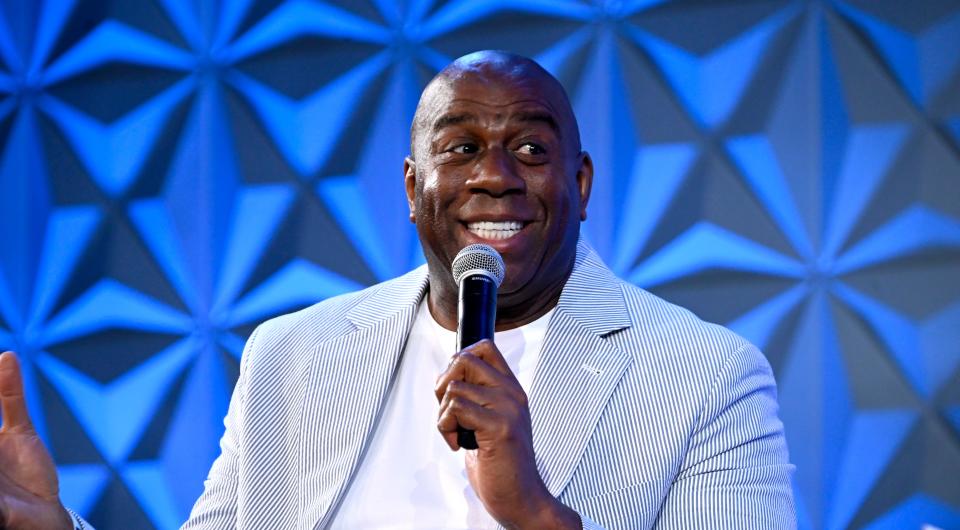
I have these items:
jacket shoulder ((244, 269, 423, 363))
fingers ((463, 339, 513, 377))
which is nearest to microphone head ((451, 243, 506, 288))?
fingers ((463, 339, 513, 377))

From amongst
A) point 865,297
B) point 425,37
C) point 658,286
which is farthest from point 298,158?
point 865,297

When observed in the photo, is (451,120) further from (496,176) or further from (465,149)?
(496,176)

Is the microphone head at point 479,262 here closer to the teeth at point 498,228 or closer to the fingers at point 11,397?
the teeth at point 498,228

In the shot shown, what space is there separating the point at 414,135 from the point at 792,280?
1.48 metres

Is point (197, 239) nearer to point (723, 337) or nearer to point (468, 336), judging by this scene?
point (723, 337)

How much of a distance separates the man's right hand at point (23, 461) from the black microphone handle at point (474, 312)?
33.6 inches

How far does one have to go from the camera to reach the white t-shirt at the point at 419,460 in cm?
224

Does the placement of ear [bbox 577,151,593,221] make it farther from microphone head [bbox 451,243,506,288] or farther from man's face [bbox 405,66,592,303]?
microphone head [bbox 451,243,506,288]

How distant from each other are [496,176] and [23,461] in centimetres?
104

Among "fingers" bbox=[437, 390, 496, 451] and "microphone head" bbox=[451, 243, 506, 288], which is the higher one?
"microphone head" bbox=[451, 243, 506, 288]

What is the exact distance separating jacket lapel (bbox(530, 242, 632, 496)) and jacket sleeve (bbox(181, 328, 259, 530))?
2.24 feet

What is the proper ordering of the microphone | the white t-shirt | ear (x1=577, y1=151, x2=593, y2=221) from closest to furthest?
the microphone < the white t-shirt < ear (x1=577, y1=151, x2=593, y2=221)

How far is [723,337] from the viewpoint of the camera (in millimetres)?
2316

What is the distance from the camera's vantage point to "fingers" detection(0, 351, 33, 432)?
1987 mm
